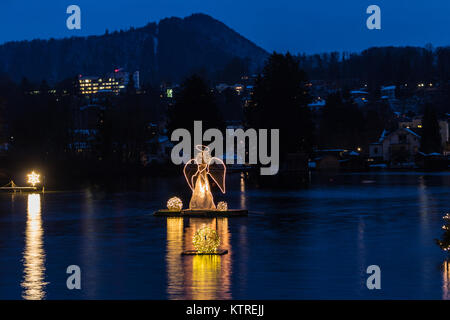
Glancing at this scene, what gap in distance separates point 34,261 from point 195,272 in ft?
16.2

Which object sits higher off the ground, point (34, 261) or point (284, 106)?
point (284, 106)

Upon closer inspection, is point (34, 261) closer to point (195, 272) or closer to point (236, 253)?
point (195, 272)

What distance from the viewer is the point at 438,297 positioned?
15727mm

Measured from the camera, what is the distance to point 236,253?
2234 centimetres

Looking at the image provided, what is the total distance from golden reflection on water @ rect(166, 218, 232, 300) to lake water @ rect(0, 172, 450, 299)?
0.03m

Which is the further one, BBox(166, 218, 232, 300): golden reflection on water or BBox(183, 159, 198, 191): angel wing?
BBox(183, 159, 198, 191): angel wing

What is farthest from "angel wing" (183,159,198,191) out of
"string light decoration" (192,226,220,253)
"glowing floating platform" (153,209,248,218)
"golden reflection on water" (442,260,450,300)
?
"golden reflection on water" (442,260,450,300)

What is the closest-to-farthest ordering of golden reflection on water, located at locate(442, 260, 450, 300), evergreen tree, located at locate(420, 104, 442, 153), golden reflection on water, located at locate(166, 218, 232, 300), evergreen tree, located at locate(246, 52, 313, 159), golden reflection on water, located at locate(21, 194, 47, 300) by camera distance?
golden reflection on water, located at locate(442, 260, 450, 300)
golden reflection on water, located at locate(166, 218, 232, 300)
golden reflection on water, located at locate(21, 194, 47, 300)
evergreen tree, located at locate(246, 52, 313, 159)
evergreen tree, located at locate(420, 104, 442, 153)

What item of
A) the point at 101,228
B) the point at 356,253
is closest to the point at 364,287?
the point at 356,253

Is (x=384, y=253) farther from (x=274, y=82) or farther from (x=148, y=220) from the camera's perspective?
(x=274, y=82)

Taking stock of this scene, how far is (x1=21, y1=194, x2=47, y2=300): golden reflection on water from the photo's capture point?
16.8 meters

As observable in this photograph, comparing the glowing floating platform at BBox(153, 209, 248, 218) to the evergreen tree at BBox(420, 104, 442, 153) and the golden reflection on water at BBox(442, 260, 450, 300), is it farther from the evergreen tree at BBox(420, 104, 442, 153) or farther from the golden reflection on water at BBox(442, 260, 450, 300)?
the evergreen tree at BBox(420, 104, 442, 153)

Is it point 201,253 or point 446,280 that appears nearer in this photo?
point 446,280

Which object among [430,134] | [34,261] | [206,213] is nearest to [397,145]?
[430,134]
